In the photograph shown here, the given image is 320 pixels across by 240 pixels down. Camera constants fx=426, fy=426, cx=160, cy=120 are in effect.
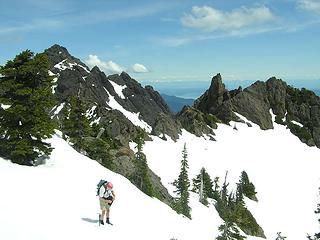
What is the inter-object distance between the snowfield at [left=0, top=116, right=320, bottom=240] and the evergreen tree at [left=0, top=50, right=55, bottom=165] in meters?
1.14

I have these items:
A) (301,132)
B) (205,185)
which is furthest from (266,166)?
(205,185)

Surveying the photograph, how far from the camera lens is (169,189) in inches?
2788

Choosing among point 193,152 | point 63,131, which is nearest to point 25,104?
point 63,131

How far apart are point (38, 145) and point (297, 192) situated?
70088mm

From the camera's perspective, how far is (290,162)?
A: 99.8m

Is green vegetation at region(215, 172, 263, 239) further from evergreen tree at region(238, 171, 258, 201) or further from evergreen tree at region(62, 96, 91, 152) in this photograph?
evergreen tree at region(62, 96, 91, 152)

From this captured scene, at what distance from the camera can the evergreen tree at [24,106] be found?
27.1 metres


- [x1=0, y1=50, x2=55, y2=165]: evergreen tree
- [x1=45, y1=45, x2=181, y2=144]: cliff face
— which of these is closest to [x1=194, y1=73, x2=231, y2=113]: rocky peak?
[x1=45, y1=45, x2=181, y2=144]: cliff face

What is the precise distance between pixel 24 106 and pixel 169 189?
152 feet

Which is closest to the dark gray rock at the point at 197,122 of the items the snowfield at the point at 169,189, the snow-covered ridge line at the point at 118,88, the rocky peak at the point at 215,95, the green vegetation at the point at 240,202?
the snowfield at the point at 169,189

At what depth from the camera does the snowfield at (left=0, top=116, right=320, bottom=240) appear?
65.4 feet

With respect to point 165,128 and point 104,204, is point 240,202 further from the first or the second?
point 104,204

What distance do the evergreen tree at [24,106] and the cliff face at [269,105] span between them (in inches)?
3461

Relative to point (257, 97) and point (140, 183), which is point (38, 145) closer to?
point (140, 183)
